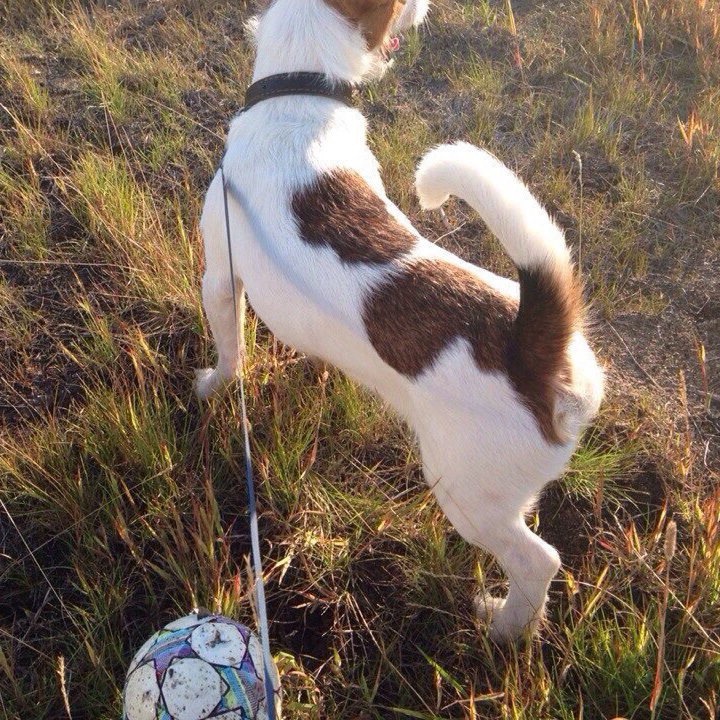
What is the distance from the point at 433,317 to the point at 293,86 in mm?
1010

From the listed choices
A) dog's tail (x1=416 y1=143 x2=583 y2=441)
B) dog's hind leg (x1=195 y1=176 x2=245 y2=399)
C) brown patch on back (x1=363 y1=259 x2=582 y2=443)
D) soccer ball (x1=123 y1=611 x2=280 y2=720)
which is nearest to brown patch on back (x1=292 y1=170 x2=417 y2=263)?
brown patch on back (x1=363 y1=259 x2=582 y2=443)

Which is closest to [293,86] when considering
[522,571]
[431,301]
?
[431,301]

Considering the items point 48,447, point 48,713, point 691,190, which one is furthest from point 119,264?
point 691,190

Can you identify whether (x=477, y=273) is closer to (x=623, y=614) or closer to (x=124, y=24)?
(x=623, y=614)

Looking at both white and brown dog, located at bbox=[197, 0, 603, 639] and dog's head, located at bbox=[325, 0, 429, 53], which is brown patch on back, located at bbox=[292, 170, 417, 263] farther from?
dog's head, located at bbox=[325, 0, 429, 53]

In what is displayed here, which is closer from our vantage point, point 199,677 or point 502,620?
point 199,677

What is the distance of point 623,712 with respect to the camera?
166 cm

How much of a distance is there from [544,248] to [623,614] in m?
1.19

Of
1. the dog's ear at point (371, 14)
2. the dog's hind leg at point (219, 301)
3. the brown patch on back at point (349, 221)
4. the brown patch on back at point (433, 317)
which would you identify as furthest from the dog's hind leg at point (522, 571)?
the dog's ear at point (371, 14)

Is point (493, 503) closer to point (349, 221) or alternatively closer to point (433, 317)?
point (433, 317)

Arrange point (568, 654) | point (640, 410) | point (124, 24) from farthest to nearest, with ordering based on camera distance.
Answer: point (124, 24)
point (640, 410)
point (568, 654)

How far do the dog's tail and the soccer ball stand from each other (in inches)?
33.4

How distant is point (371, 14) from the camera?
83.7 inches

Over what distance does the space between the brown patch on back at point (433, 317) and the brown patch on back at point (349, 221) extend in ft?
0.37
